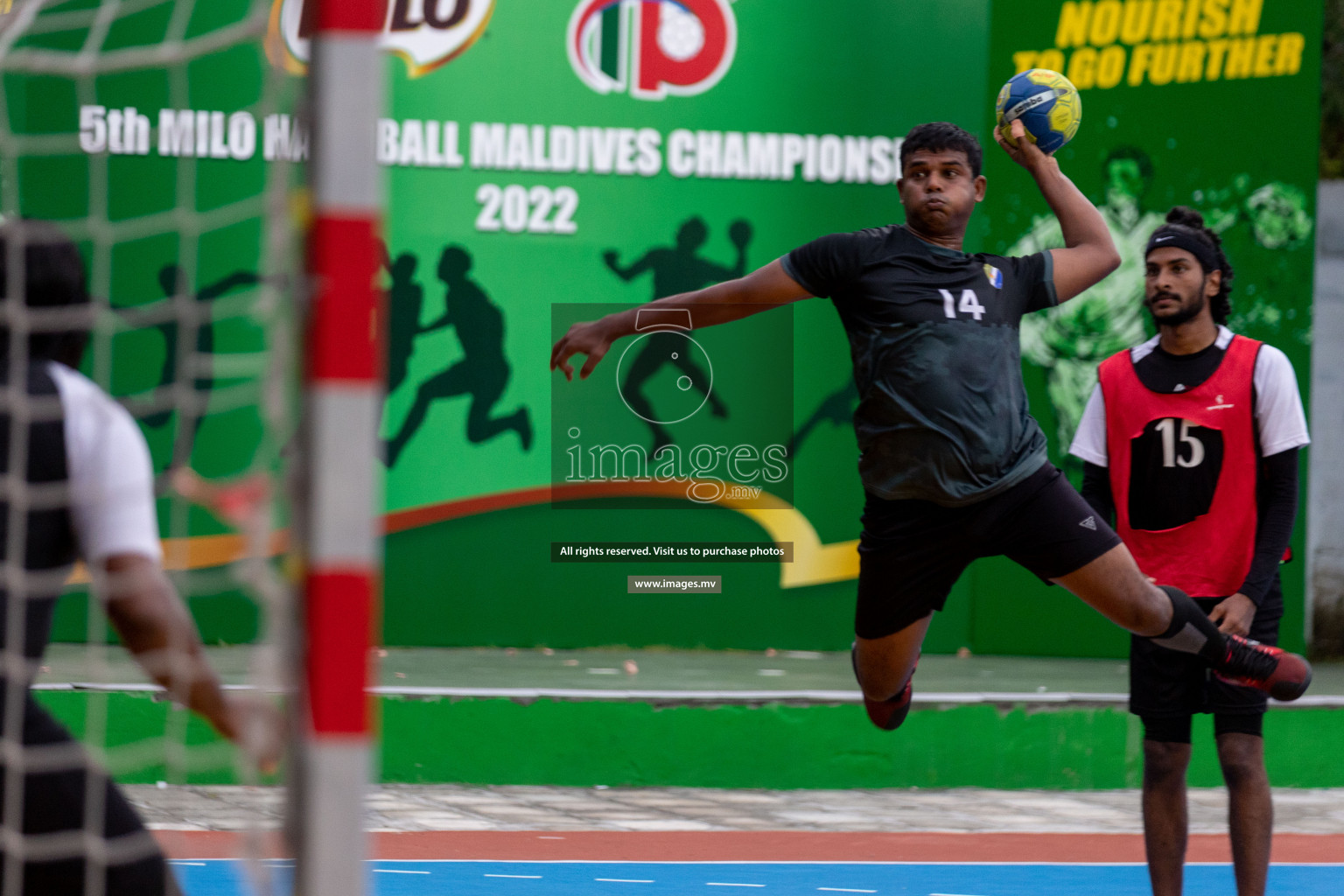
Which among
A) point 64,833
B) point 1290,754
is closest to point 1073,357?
point 1290,754

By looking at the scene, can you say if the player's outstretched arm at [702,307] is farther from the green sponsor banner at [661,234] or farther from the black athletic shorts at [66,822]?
the green sponsor banner at [661,234]

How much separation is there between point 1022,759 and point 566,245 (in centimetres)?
436

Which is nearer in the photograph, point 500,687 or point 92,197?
point 500,687

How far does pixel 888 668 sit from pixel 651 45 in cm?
608

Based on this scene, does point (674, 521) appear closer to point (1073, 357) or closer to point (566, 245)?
point (566, 245)

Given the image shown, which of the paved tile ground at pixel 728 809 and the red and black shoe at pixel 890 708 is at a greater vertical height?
the red and black shoe at pixel 890 708

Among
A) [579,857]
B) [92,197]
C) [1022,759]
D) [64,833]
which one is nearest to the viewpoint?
[64,833]

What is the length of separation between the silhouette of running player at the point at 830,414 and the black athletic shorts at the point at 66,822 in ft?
26.4

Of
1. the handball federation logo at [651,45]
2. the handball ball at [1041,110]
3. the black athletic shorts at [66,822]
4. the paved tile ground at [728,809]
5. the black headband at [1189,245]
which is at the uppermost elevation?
the handball federation logo at [651,45]

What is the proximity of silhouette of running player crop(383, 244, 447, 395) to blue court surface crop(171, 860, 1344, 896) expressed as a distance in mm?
4648

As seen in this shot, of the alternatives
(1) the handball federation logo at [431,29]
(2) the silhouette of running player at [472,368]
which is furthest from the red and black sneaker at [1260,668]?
(1) the handball federation logo at [431,29]

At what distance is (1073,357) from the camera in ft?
35.0

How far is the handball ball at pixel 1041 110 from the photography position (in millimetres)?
5465

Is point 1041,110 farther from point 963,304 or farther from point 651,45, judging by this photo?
point 651,45
